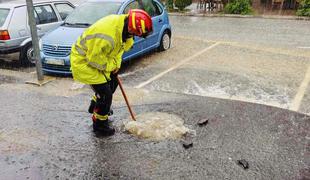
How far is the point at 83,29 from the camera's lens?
8.10m

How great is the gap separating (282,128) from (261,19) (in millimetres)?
11344

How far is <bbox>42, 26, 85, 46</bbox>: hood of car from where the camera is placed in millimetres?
7801

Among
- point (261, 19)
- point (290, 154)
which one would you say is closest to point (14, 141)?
point (290, 154)

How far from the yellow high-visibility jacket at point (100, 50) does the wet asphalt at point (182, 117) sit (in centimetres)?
96

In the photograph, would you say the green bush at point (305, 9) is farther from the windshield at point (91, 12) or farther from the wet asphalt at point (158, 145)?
the wet asphalt at point (158, 145)

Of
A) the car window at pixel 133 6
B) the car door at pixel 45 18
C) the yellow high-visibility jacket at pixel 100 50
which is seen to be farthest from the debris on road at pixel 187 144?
the car door at pixel 45 18

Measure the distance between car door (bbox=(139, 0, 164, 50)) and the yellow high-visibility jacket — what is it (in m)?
4.52

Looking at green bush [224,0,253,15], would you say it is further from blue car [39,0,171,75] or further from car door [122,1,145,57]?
car door [122,1,145,57]

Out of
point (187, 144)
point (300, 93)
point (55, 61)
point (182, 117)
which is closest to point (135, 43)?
point (55, 61)

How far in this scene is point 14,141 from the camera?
4.95 m

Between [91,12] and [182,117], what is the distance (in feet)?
14.0

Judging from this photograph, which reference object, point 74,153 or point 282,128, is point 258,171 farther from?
point 74,153

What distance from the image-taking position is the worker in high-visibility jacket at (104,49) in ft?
14.4

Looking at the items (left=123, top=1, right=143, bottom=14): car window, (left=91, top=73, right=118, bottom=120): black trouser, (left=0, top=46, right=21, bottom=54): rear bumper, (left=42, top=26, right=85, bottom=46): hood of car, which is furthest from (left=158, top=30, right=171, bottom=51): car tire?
(left=91, top=73, right=118, bottom=120): black trouser
